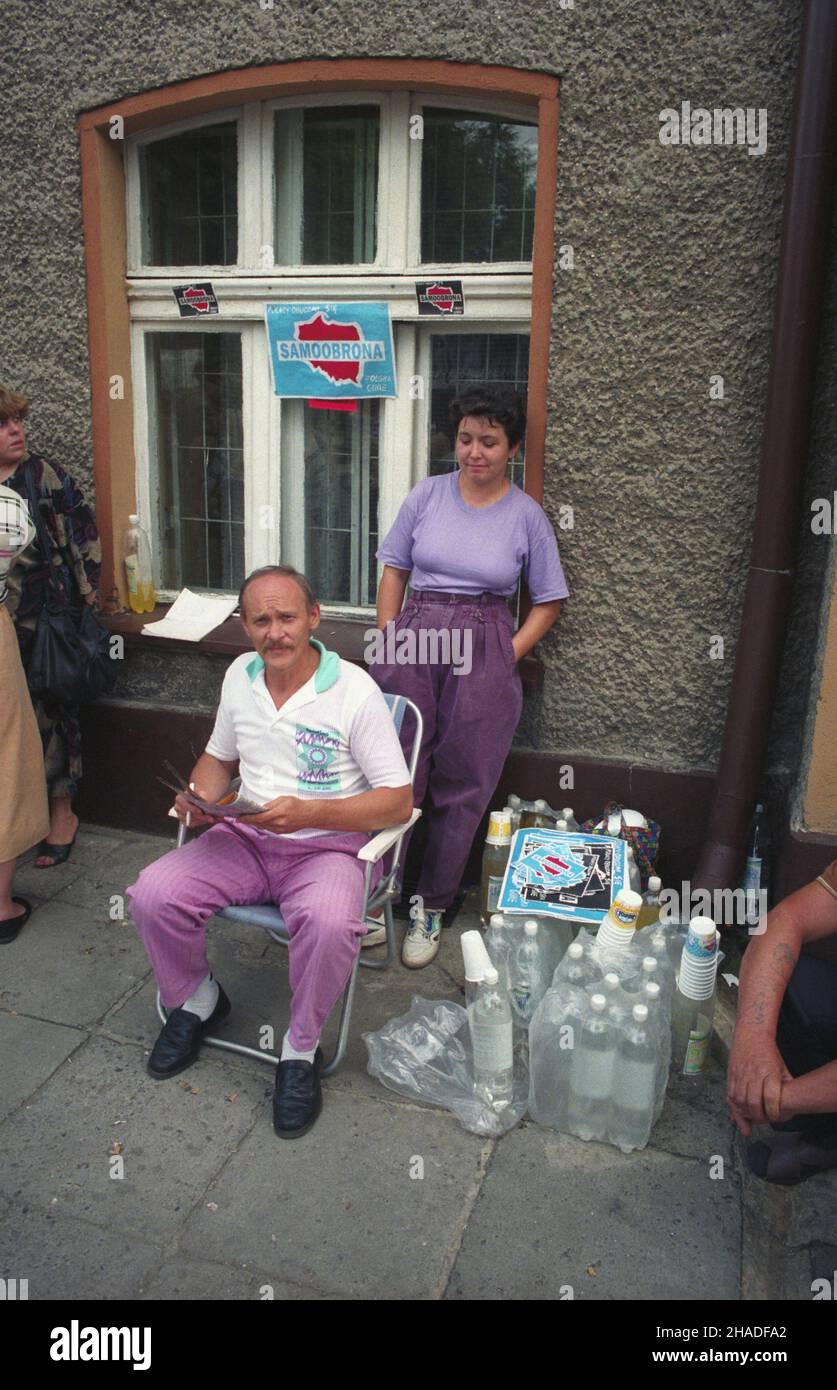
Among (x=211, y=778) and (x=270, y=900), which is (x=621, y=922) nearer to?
(x=270, y=900)

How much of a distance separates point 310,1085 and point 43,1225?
0.71 meters

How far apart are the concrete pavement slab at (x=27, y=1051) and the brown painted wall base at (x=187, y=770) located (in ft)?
4.39

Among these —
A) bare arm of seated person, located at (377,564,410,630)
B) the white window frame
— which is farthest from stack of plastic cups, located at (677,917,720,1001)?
the white window frame

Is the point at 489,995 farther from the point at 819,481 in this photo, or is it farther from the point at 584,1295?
the point at 819,481

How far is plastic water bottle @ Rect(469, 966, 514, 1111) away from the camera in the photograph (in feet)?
8.68

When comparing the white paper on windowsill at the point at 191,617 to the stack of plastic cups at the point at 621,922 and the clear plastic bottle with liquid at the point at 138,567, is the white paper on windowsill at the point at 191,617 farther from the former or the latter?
the stack of plastic cups at the point at 621,922

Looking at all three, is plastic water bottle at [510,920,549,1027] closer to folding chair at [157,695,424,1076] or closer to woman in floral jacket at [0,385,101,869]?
folding chair at [157,695,424,1076]

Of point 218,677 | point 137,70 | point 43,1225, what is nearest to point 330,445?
point 218,677

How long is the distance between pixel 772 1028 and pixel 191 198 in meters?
3.75

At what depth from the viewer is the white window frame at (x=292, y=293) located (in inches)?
146

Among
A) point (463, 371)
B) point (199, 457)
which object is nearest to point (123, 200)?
point (199, 457)

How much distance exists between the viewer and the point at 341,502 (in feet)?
13.7

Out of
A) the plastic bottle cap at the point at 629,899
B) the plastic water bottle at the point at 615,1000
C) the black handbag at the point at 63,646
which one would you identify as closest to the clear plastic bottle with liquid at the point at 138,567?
the black handbag at the point at 63,646

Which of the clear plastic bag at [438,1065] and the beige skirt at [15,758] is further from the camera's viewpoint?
the beige skirt at [15,758]
